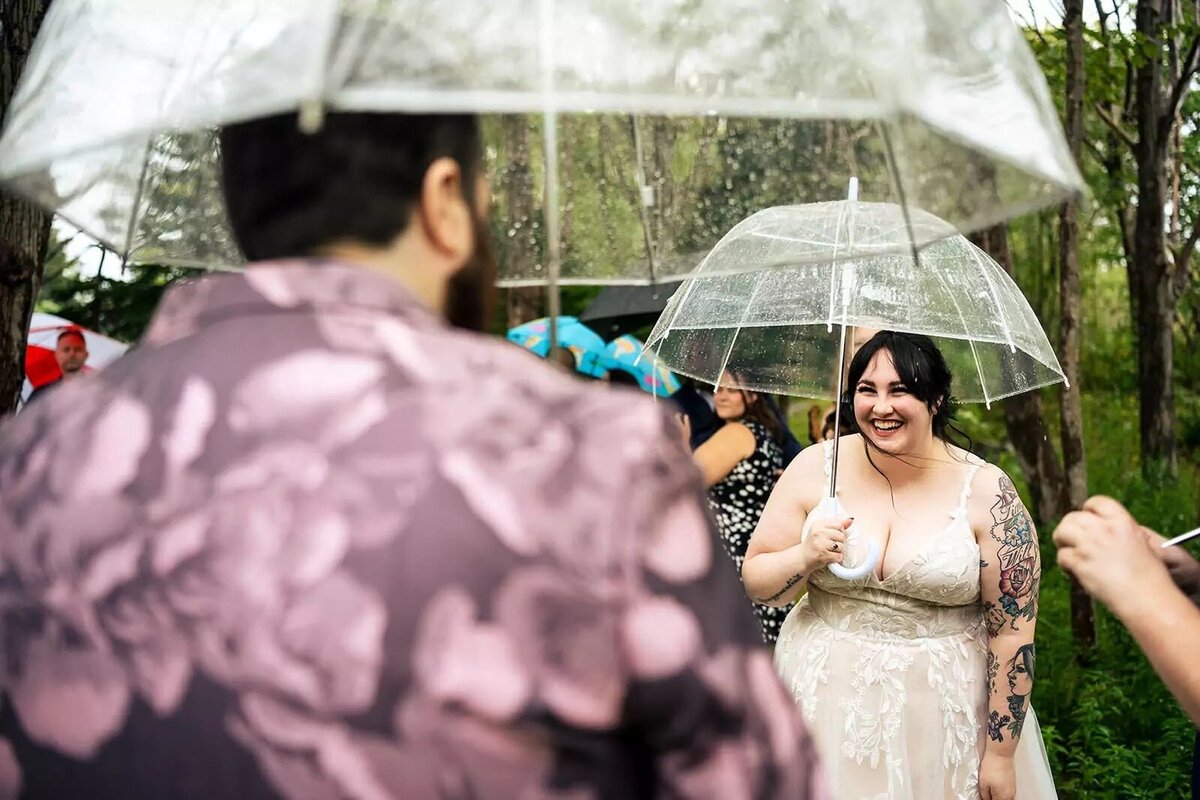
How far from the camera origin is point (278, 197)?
149 centimetres

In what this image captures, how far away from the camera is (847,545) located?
4.26 meters

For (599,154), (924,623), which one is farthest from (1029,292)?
(599,154)

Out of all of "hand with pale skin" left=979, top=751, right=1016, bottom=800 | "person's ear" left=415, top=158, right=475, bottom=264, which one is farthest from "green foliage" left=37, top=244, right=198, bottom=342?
"person's ear" left=415, top=158, right=475, bottom=264

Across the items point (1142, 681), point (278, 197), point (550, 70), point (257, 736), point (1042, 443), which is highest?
point (550, 70)

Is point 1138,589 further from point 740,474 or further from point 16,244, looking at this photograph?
point 740,474

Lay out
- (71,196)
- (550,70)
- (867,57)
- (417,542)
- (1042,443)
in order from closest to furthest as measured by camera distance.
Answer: (417,542), (550,70), (867,57), (71,196), (1042,443)

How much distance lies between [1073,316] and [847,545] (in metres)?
4.00

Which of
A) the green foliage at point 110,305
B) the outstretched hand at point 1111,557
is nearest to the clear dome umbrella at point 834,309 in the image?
the outstretched hand at point 1111,557

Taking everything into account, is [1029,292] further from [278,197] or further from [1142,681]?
[278,197]

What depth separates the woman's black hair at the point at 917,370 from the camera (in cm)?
432

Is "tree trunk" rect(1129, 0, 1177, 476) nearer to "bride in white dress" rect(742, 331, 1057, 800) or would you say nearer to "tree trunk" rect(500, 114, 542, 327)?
"bride in white dress" rect(742, 331, 1057, 800)

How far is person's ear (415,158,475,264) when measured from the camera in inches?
58.9

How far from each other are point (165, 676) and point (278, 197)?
0.53m

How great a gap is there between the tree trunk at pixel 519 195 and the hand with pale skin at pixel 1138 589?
A: 3.86 ft
